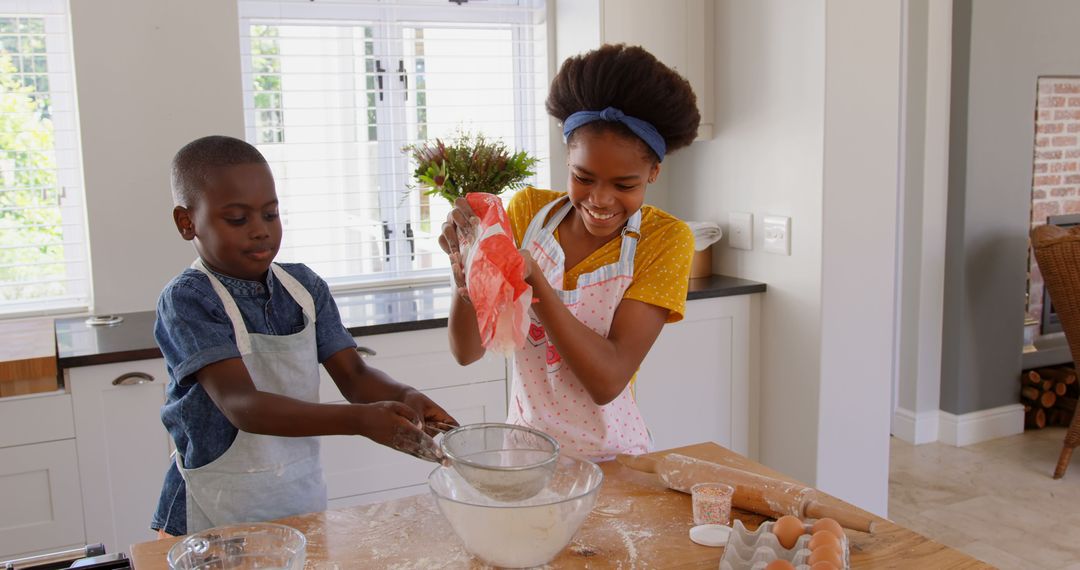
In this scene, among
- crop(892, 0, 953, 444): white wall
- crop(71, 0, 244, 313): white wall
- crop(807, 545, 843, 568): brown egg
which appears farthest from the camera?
crop(892, 0, 953, 444): white wall

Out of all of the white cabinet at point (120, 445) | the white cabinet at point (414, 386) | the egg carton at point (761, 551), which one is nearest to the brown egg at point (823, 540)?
the egg carton at point (761, 551)

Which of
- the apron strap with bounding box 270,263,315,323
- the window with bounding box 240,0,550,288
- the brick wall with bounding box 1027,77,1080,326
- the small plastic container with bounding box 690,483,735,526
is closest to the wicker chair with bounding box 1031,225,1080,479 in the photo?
the brick wall with bounding box 1027,77,1080,326

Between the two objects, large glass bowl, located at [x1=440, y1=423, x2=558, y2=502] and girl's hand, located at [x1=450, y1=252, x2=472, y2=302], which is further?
girl's hand, located at [x1=450, y1=252, x2=472, y2=302]

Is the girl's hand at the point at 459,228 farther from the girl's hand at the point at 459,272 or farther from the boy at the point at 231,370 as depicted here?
the boy at the point at 231,370

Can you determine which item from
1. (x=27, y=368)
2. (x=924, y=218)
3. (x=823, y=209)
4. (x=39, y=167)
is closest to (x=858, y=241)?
(x=823, y=209)

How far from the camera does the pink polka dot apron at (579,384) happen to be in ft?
5.07

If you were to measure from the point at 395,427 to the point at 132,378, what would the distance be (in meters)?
1.31

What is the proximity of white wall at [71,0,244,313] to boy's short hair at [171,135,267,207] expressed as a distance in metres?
1.39

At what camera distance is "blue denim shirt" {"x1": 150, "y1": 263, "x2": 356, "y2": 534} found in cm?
135

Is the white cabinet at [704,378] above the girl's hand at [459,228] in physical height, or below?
below

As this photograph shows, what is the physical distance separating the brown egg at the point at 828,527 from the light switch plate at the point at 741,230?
1.87 metres

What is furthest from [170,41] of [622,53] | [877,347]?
[877,347]

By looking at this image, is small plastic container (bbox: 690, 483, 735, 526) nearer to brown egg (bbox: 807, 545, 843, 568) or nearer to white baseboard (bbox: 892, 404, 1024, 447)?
brown egg (bbox: 807, 545, 843, 568)

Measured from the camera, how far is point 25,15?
2643 mm
